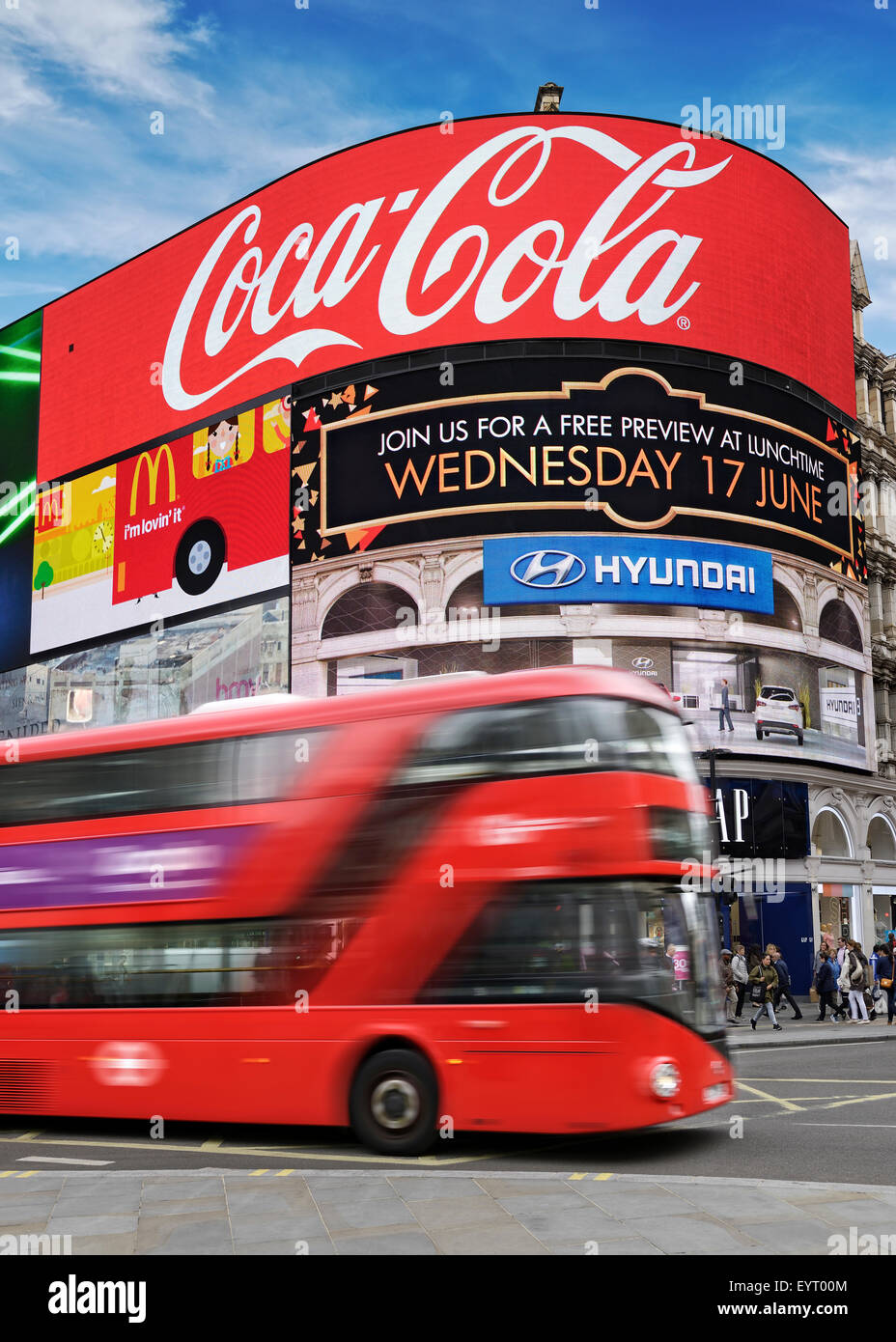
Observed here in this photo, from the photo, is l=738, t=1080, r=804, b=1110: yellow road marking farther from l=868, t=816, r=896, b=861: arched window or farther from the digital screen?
l=868, t=816, r=896, b=861: arched window

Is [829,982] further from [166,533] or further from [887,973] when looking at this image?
[166,533]

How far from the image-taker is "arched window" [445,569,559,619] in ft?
114

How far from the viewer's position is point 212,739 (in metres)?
12.3

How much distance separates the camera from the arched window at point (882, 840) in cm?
4081

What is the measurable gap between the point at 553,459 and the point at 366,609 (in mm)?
6610

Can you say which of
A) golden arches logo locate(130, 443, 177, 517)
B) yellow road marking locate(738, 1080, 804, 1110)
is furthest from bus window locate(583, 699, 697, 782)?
golden arches logo locate(130, 443, 177, 517)

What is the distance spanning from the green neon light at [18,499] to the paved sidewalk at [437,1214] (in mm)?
44075

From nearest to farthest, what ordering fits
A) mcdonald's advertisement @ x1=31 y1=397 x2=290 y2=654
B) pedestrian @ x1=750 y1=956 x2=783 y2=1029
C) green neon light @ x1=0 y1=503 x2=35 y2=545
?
1. pedestrian @ x1=750 y1=956 x2=783 y2=1029
2. mcdonald's advertisement @ x1=31 y1=397 x2=290 y2=654
3. green neon light @ x1=0 y1=503 x2=35 y2=545

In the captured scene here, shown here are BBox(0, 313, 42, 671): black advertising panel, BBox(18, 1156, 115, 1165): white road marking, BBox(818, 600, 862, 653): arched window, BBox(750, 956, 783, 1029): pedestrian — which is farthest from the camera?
BBox(0, 313, 42, 671): black advertising panel

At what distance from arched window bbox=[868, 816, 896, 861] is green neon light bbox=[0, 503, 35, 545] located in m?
32.6

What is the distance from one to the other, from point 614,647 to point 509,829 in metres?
24.4

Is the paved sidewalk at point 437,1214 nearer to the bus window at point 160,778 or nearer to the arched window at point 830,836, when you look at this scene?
the bus window at point 160,778

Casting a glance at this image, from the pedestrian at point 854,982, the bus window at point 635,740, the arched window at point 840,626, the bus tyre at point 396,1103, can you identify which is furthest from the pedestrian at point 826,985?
the bus tyre at point 396,1103

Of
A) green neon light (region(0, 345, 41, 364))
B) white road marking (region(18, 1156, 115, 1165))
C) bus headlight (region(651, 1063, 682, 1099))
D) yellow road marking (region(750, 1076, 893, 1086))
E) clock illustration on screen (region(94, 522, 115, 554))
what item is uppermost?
green neon light (region(0, 345, 41, 364))
